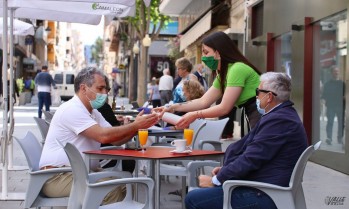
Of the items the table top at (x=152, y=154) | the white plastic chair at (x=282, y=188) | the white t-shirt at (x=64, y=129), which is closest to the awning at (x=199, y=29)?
the white t-shirt at (x=64, y=129)

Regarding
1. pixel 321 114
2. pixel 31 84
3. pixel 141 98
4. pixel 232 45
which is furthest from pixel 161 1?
pixel 232 45

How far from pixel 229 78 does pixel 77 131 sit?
1.40m

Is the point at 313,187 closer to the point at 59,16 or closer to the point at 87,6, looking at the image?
the point at 87,6

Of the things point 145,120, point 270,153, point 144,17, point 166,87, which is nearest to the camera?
point 270,153

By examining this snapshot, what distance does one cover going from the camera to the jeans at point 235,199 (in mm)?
4406

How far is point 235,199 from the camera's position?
4465 millimetres

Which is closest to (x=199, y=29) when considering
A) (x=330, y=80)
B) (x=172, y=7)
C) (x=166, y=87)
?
(x=166, y=87)

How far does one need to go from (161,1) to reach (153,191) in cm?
3307

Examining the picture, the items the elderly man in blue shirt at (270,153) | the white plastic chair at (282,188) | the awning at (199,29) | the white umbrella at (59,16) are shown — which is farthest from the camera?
the awning at (199,29)

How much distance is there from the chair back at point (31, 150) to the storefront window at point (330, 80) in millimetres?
6214

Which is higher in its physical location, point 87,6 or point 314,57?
point 87,6

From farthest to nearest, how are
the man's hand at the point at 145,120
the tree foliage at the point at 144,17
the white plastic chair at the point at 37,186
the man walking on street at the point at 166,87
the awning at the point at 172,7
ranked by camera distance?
the tree foliage at the point at 144,17 → the awning at the point at 172,7 → the man walking on street at the point at 166,87 → the man's hand at the point at 145,120 → the white plastic chair at the point at 37,186

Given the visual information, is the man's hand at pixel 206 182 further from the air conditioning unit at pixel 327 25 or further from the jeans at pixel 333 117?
the air conditioning unit at pixel 327 25

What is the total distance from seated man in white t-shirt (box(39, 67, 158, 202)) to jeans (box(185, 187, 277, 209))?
3.65ft
